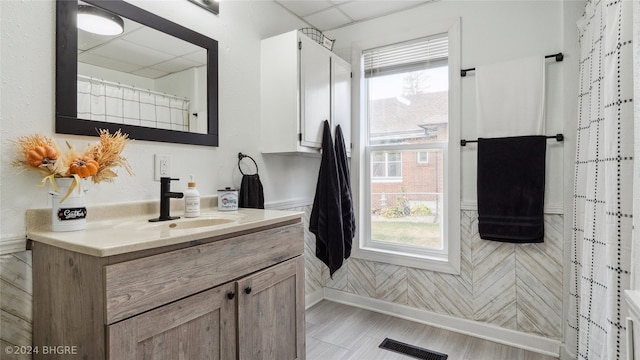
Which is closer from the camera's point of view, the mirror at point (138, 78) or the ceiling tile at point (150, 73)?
the mirror at point (138, 78)

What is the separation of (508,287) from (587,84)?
1.36 meters

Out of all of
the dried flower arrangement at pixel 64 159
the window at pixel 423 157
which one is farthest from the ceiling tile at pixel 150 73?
the window at pixel 423 157

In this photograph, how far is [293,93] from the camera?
6.86ft

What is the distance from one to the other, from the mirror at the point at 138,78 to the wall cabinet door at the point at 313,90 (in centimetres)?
58

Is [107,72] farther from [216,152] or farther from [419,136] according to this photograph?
[419,136]

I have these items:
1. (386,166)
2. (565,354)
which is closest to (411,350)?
(565,354)

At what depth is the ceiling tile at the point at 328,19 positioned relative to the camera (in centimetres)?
260

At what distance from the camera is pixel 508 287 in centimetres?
217

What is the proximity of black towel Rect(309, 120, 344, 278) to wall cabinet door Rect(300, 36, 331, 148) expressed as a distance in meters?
0.10

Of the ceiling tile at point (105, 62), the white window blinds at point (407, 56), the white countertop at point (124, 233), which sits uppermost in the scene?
the white window blinds at point (407, 56)

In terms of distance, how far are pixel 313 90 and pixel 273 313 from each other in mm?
1487

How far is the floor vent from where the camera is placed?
1.98 m

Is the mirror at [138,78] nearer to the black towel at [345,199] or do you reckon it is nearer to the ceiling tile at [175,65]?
the ceiling tile at [175,65]

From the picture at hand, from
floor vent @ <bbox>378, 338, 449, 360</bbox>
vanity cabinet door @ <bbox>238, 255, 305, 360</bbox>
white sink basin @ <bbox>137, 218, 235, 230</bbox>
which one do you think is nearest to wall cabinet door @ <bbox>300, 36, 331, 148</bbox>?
white sink basin @ <bbox>137, 218, 235, 230</bbox>
